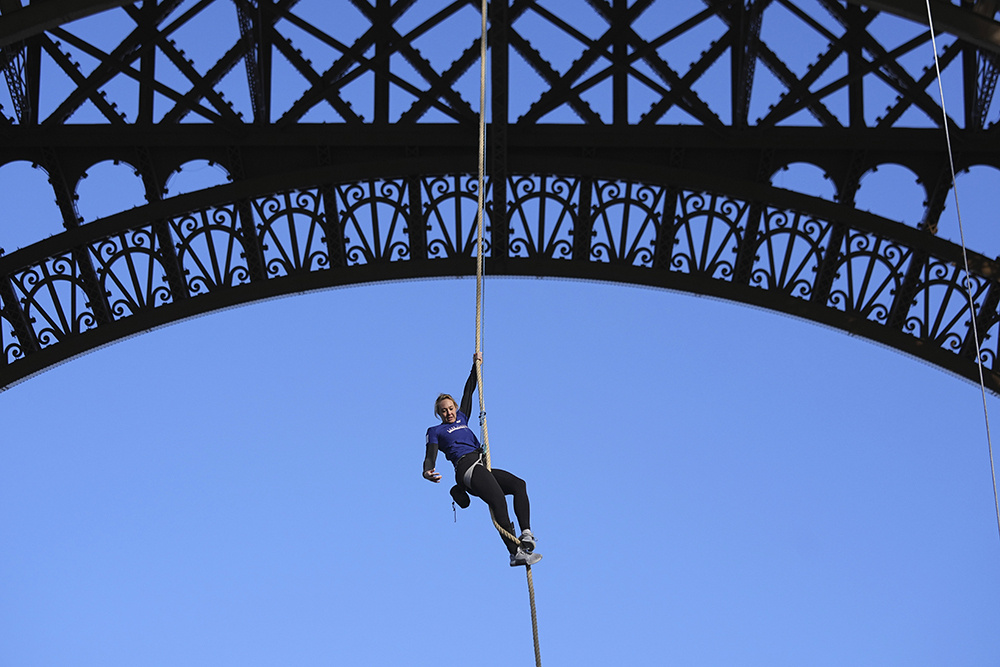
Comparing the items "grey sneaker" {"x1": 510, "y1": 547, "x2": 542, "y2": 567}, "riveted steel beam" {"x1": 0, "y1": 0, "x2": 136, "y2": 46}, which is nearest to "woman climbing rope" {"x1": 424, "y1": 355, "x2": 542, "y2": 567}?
"grey sneaker" {"x1": 510, "y1": 547, "x2": 542, "y2": 567}

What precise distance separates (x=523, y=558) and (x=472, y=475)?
2.35 feet

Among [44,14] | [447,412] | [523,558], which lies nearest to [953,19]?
[447,412]

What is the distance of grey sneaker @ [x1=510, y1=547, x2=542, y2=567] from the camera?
8234mm

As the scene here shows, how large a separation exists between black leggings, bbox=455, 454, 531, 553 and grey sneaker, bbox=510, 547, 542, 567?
9 cm

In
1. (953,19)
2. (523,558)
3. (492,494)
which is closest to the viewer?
(523,558)

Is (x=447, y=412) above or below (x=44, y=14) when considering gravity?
below

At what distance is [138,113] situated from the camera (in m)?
13.4

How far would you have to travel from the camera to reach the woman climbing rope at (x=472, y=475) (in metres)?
8.40

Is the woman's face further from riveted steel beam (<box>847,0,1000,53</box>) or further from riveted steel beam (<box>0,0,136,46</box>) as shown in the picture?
riveted steel beam (<box>847,0,1000,53</box>)

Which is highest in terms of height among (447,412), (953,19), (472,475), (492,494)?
(953,19)

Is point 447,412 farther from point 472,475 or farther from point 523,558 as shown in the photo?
point 523,558

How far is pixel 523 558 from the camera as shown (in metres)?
8.25

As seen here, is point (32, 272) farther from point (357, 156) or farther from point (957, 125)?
point (957, 125)

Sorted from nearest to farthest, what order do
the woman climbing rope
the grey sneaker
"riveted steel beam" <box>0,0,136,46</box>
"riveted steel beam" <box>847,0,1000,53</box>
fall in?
the grey sneaker, the woman climbing rope, "riveted steel beam" <box>0,0,136,46</box>, "riveted steel beam" <box>847,0,1000,53</box>
